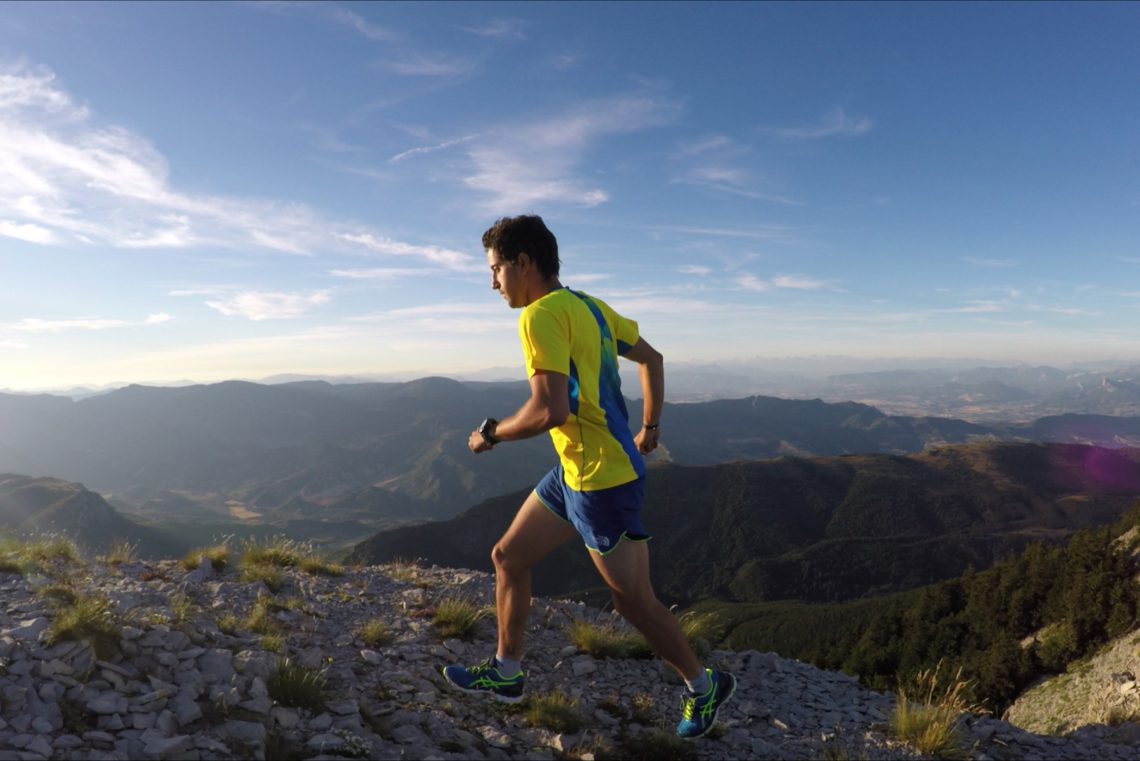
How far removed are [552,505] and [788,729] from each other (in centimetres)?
287

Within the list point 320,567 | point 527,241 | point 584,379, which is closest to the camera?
point 584,379

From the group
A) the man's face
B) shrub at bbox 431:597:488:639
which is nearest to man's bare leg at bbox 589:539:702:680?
the man's face

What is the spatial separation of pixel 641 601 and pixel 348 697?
237 cm

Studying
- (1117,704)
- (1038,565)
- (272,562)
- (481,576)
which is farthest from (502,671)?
(1038,565)

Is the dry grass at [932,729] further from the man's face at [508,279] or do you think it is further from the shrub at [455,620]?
the man's face at [508,279]

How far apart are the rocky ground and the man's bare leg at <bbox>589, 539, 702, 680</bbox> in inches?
28.1

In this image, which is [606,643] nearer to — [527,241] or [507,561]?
[507,561]

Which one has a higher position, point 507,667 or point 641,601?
point 641,601

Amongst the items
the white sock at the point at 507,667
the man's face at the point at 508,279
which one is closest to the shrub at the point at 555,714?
the white sock at the point at 507,667

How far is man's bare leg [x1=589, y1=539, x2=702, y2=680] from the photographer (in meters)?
3.94

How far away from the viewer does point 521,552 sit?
14.3 ft

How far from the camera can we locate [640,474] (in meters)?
4.07

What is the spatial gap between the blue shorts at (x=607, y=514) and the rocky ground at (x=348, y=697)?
153 centimetres

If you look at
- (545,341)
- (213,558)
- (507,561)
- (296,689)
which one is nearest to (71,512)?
(213,558)
